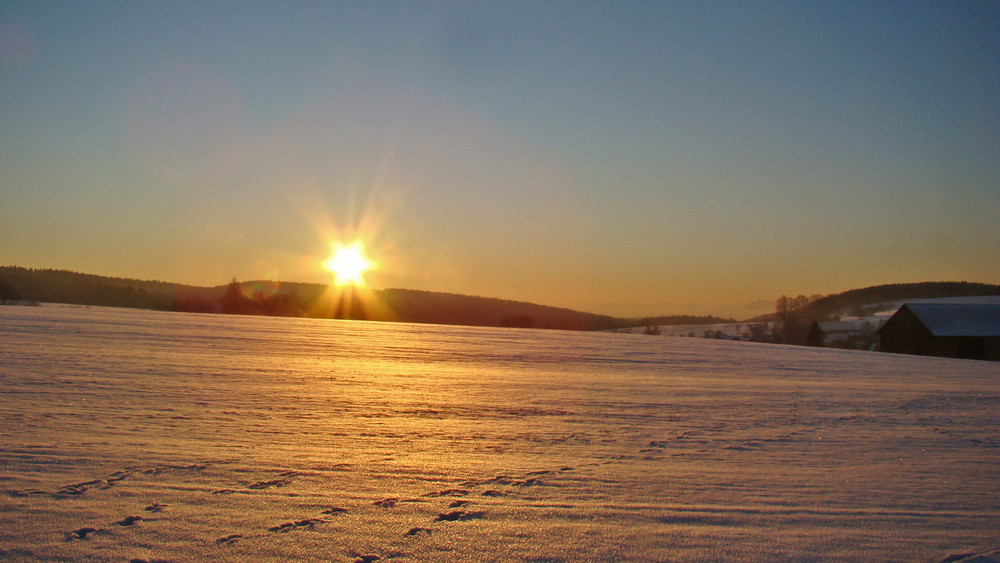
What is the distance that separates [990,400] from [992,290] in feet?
310

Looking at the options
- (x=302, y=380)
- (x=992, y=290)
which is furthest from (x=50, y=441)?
(x=992, y=290)

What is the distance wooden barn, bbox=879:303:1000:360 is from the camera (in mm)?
36812

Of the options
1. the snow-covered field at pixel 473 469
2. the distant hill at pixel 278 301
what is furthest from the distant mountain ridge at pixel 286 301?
the snow-covered field at pixel 473 469

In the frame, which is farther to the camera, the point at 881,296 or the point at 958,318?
the point at 881,296

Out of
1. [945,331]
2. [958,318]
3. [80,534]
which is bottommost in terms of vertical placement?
[80,534]

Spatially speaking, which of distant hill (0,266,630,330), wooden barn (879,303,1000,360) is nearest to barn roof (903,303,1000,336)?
wooden barn (879,303,1000,360)

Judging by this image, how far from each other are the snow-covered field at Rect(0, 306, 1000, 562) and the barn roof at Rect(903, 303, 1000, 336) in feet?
101

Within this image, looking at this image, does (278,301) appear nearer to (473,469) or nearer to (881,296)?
(473,469)

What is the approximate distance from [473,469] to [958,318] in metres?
43.1

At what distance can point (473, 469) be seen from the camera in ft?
17.4

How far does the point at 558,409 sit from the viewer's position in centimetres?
880

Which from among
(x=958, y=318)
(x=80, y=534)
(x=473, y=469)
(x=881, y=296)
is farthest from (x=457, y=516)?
(x=881, y=296)

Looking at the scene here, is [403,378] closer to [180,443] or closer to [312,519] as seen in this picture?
[180,443]

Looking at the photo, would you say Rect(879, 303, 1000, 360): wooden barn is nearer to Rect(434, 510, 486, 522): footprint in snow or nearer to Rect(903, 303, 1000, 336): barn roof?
Rect(903, 303, 1000, 336): barn roof
